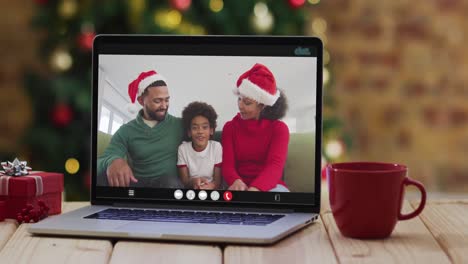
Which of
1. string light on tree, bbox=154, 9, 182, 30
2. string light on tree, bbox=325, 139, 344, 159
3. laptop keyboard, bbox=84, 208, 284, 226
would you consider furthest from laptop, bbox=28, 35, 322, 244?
string light on tree, bbox=325, 139, 344, 159

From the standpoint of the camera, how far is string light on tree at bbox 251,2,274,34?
8.52 feet

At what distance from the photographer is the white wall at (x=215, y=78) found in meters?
1.11

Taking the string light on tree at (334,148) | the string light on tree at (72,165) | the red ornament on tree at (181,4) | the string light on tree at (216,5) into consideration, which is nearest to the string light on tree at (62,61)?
the string light on tree at (72,165)

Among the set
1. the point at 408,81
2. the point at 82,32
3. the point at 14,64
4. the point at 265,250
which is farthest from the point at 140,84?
the point at 408,81

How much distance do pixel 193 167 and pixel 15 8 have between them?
2.19m

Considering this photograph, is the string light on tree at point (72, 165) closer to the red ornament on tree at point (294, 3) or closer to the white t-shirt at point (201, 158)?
the red ornament on tree at point (294, 3)

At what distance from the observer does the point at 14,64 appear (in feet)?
10.3

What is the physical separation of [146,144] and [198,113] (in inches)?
3.4

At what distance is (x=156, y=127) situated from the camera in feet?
3.73

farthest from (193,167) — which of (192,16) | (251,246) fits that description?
(192,16)

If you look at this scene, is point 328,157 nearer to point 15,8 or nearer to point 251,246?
point 15,8

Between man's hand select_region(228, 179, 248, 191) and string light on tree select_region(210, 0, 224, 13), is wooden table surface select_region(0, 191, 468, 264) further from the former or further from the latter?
string light on tree select_region(210, 0, 224, 13)

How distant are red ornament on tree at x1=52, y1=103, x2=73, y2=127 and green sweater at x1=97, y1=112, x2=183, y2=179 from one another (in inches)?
60.4

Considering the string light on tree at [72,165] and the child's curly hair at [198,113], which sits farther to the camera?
the string light on tree at [72,165]
